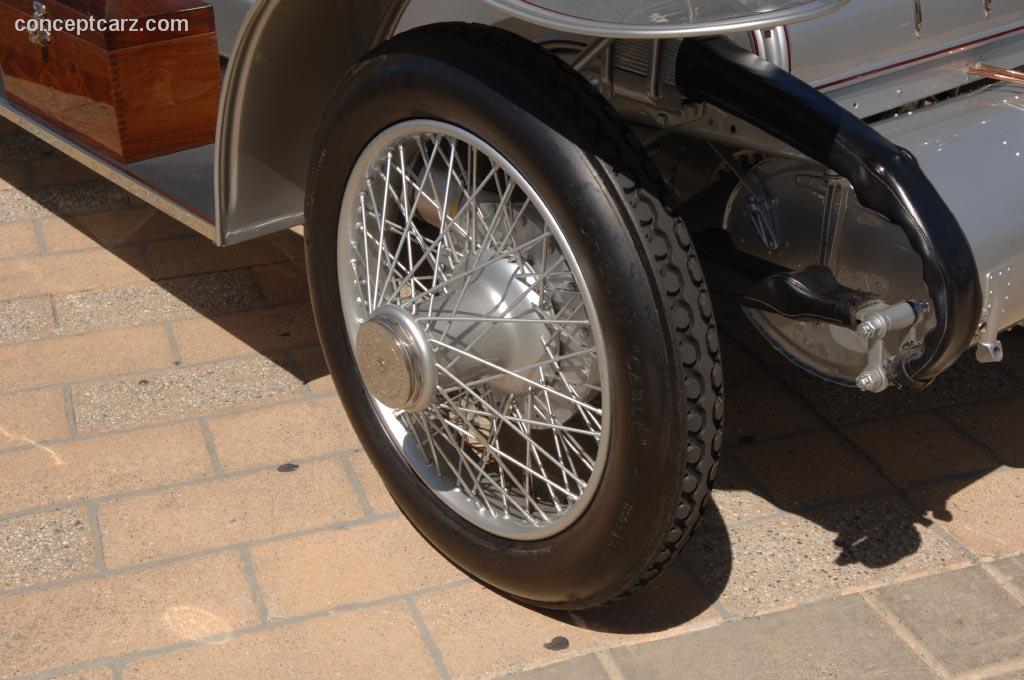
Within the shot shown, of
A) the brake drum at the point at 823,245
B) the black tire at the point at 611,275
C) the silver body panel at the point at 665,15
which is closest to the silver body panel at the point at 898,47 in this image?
the brake drum at the point at 823,245

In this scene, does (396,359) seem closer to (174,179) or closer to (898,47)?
(174,179)

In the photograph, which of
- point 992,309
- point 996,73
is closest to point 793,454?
point 992,309

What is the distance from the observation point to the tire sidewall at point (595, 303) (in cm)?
183

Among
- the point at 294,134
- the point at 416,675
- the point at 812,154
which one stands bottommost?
the point at 416,675

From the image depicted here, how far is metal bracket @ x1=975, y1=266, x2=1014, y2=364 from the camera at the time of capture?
6.42ft

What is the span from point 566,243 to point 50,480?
1.38 m

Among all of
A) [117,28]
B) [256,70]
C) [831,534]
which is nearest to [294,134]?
[256,70]

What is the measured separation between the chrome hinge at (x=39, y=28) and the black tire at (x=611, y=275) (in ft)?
3.84

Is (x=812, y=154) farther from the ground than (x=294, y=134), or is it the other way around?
(x=812, y=154)

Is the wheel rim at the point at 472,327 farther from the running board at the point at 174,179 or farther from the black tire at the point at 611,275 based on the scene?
the running board at the point at 174,179

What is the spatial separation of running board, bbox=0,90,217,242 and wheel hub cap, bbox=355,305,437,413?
634mm

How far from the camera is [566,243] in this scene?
188 cm

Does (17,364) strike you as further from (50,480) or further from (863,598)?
(863,598)

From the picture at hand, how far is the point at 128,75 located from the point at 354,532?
120cm
